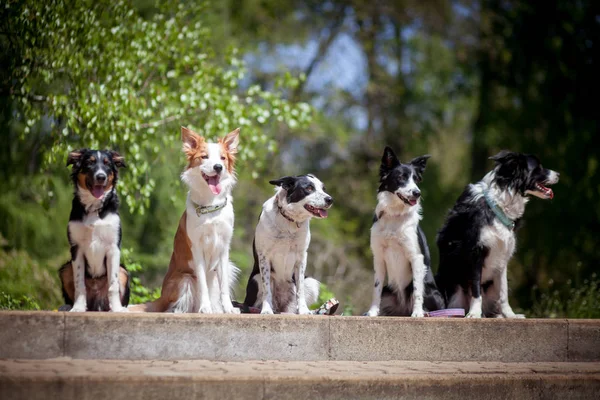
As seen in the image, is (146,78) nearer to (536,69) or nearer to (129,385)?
(129,385)

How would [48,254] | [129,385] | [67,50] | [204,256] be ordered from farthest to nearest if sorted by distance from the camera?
[48,254] < [67,50] < [204,256] < [129,385]

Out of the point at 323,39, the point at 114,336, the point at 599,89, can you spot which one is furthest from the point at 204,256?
the point at 323,39

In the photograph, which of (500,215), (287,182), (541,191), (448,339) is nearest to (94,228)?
(287,182)

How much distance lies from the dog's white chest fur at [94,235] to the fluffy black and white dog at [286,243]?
4.37 feet

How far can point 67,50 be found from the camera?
7.79 metres

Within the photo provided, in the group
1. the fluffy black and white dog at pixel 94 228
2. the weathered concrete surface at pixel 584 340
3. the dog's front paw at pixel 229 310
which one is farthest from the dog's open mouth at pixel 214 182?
the weathered concrete surface at pixel 584 340

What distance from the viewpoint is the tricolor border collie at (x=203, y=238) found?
5773 mm

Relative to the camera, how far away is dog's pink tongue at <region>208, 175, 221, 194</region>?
19.0ft

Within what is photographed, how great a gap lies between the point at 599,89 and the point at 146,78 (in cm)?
927

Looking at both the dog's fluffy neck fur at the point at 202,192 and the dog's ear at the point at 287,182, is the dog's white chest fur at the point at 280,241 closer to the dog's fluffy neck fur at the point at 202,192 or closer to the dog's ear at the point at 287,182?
the dog's ear at the point at 287,182

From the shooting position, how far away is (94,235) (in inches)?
213

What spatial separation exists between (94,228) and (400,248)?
266cm

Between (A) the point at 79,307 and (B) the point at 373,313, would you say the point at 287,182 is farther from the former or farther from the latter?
(A) the point at 79,307

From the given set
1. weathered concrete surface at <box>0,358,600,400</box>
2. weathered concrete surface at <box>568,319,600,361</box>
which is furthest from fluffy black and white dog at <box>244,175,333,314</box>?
weathered concrete surface at <box>568,319,600,361</box>
